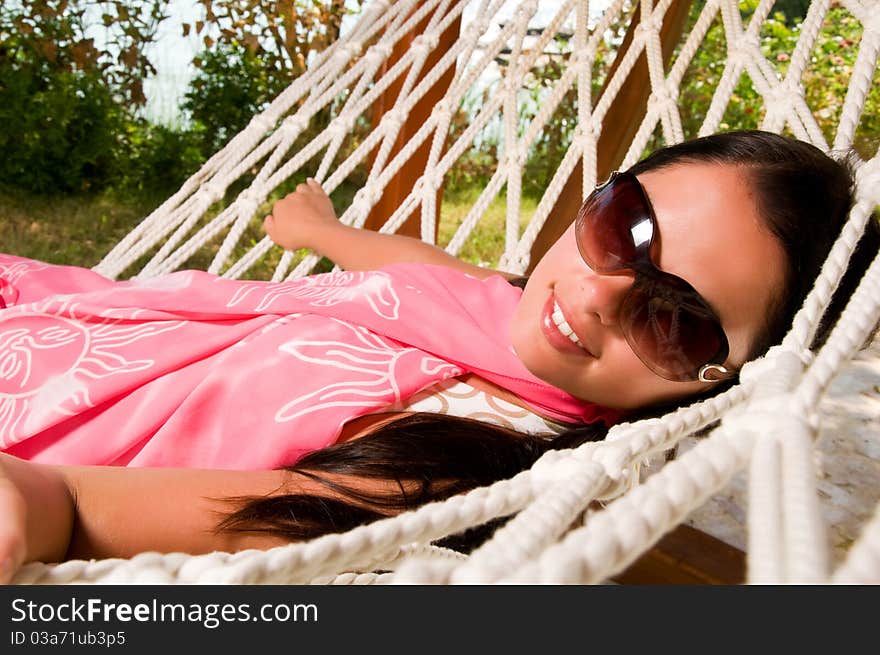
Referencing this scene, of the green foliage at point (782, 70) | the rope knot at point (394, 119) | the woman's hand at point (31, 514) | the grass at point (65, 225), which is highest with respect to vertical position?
the green foliage at point (782, 70)

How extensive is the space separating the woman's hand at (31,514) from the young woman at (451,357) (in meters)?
0.11

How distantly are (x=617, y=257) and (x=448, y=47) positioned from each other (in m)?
1.05

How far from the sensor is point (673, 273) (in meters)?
0.90

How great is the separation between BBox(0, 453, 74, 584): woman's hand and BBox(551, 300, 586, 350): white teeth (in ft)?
1.83

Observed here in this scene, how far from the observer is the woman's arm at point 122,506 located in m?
0.60

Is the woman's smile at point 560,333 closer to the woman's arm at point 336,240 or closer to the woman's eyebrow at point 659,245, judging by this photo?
the woman's eyebrow at point 659,245

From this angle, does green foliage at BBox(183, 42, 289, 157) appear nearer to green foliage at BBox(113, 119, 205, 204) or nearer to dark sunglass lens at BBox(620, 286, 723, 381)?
green foliage at BBox(113, 119, 205, 204)

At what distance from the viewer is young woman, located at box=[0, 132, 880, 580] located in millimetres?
859

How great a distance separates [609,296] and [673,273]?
8cm

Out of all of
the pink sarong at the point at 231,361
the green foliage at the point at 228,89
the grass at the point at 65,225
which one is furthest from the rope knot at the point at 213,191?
the green foliage at the point at 228,89

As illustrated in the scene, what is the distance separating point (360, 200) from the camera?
65.3 inches
